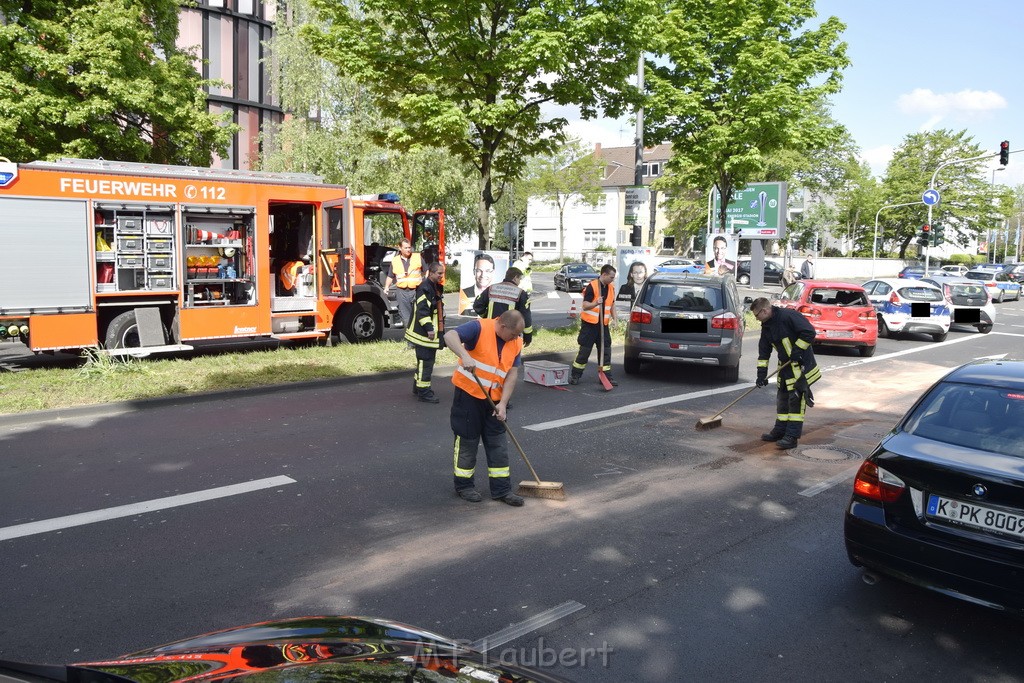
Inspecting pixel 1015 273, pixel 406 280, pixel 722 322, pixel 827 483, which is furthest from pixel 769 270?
pixel 827 483

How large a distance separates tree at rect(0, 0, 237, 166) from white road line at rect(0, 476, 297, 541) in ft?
42.4

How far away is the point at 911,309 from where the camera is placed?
1917 cm

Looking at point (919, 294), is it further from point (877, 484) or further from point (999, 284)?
point (999, 284)

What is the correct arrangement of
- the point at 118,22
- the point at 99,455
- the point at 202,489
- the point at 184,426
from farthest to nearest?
1. the point at 118,22
2. the point at 184,426
3. the point at 99,455
4. the point at 202,489

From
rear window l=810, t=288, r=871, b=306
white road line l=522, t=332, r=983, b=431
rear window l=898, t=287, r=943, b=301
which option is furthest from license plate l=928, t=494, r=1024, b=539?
rear window l=898, t=287, r=943, b=301

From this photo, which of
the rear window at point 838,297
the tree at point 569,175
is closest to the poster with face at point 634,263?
the rear window at point 838,297

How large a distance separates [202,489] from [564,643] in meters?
3.72

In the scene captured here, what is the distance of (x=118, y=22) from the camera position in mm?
16375

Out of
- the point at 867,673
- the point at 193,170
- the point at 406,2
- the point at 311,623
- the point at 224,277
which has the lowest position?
the point at 867,673

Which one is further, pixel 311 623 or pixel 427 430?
pixel 427 430

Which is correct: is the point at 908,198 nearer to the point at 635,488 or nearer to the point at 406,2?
the point at 406,2

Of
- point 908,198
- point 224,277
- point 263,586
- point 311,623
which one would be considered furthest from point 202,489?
point 908,198

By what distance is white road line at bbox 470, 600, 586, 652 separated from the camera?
4008 millimetres

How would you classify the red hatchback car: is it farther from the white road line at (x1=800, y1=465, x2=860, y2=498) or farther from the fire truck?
the white road line at (x1=800, y1=465, x2=860, y2=498)
